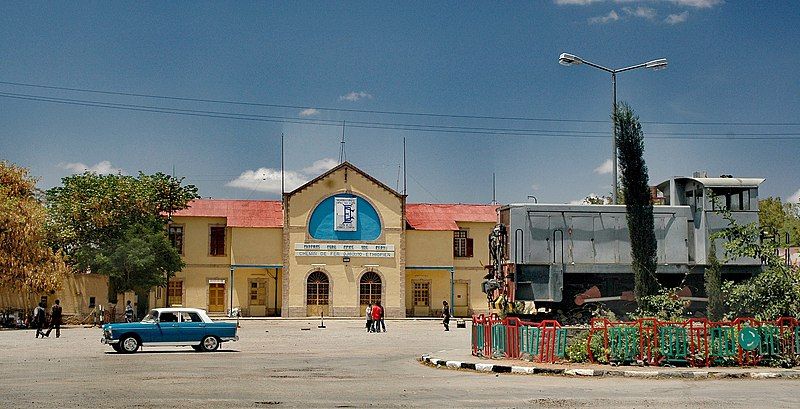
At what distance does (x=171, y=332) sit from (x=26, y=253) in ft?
62.2

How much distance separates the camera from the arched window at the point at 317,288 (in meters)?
55.5

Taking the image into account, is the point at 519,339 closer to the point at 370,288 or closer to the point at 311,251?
the point at 311,251

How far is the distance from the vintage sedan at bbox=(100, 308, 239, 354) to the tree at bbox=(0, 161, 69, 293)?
17.5 metres

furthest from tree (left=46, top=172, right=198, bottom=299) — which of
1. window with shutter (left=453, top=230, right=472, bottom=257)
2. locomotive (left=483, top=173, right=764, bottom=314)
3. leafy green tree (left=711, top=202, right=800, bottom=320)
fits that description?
leafy green tree (left=711, top=202, right=800, bottom=320)

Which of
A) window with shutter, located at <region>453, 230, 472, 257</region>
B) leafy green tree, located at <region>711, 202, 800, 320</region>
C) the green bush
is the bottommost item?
the green bush

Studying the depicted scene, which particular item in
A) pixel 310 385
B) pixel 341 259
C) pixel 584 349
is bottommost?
pixel 310 385

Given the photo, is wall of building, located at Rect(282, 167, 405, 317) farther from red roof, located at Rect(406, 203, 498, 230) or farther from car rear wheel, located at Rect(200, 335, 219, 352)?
car rear wheel, located at Rect(200, 335, 219, 352)

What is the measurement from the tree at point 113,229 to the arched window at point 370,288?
1263 cm

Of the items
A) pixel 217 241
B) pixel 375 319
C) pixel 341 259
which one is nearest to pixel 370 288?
pixel 341 259

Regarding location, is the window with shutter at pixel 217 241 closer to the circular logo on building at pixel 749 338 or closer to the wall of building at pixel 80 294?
the wall of building at pixel 80 294

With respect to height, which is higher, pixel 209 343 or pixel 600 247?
pixel 600 247

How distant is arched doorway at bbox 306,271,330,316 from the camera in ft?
181

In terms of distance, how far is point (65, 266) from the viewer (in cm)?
4312

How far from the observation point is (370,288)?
185 ft
